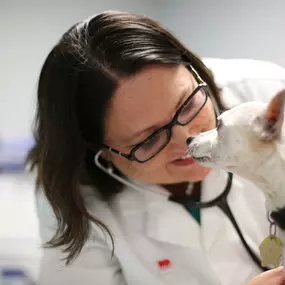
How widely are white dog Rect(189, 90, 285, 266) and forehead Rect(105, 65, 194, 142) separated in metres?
0.14

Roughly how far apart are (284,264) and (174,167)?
0.26 meters

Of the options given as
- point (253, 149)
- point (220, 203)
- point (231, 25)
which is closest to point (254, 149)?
point (253, 149)

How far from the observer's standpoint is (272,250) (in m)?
0.66

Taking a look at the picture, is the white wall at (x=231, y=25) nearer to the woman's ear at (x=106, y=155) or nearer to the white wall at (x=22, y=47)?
the white wall at (x=22, y=47)

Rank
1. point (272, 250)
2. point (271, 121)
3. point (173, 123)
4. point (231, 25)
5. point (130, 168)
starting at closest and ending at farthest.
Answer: point (271, 121)
point (272, 250)
point (173, 123)
point (130, 168)
point (231, 25)

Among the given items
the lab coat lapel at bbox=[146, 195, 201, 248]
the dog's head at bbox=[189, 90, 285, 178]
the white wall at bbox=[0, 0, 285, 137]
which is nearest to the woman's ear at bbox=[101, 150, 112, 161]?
the lab coat lapel at bbox=[146, 195, 201, 248]

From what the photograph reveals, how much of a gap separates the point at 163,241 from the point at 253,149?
377 mm

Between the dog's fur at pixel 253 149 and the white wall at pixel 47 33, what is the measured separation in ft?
3.06

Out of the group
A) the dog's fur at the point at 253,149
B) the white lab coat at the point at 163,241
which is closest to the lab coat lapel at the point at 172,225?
the white lab coat at the point at 163,241

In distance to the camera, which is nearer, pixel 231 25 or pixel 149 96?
pixel 149 96

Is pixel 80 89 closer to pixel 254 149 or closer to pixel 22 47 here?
pixel 254 149

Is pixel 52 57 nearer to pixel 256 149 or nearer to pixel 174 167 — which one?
pixel 174 167

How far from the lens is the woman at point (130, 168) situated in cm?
76

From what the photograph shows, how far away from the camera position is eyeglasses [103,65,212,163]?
0.76 metres
